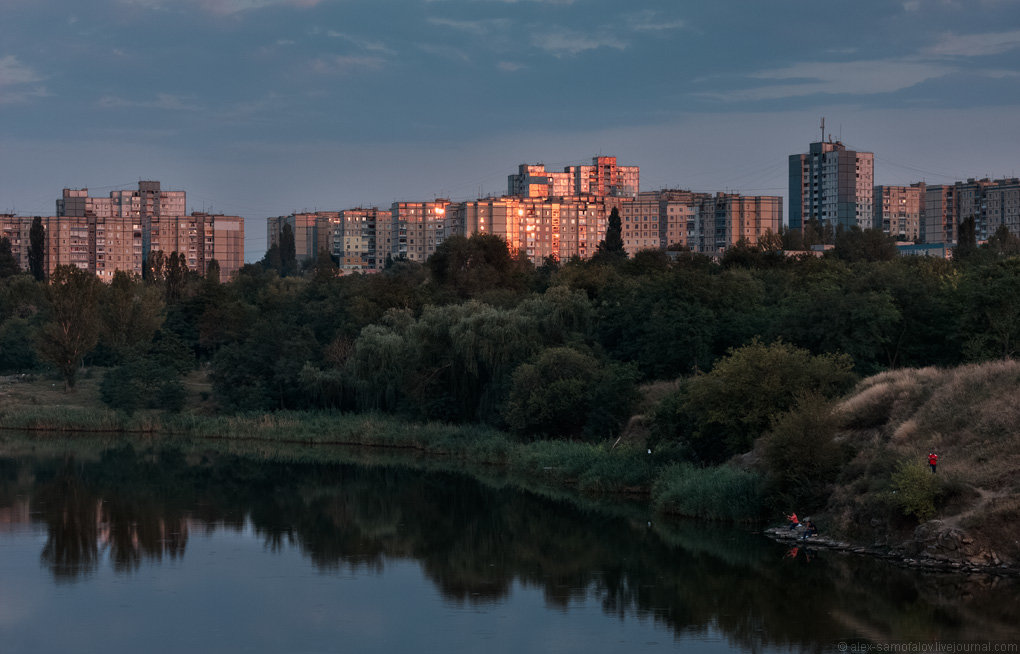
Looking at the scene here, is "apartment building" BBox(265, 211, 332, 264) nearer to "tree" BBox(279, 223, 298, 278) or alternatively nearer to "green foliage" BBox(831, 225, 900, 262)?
"tree" BBox(279, 223, 298, 278)

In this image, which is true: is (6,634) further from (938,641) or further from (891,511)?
Answer: (891,511)

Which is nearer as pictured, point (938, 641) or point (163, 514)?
point (938, 641)

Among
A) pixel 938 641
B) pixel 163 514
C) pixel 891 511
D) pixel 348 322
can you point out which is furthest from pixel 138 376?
pixel 938 641

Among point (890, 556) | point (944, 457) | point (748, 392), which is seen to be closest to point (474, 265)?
point (748, 392)

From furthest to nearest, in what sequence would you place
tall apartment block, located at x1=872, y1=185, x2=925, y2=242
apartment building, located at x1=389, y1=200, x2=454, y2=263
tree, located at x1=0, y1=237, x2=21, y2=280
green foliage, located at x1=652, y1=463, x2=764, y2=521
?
1. tall apartment block, located at x1=872, y1=185, x2=925, y2=242
2. apartment building, located at x1=389, y1=200, x2=454, y2=263
3. tree, located at x1=0, y1=237, x2=21, y2=280
4. green foliage, located at x1=652, y1=463, x2=764, y2=521

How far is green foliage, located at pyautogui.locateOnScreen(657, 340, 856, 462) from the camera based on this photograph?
99.9 feet

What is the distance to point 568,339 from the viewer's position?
46.6 metres

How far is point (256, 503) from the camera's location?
1375 inches

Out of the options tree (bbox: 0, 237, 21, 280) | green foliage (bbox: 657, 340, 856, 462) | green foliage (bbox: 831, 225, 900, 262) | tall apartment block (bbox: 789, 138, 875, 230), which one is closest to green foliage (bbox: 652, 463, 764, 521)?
green foliage (bbox: 657, 340, 856, 462)

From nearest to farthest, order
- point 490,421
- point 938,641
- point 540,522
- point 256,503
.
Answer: point 938,641, point 540,522, point 256,503, point 490,421

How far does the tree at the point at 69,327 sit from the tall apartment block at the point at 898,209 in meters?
118

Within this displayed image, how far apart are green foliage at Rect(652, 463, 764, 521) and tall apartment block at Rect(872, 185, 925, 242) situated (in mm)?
132087

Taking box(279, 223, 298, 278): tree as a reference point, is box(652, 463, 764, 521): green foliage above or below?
below

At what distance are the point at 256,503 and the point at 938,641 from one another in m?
21.9
